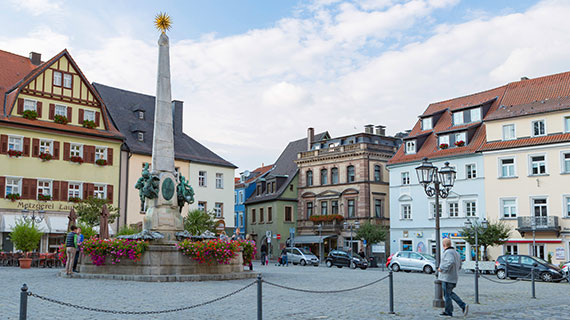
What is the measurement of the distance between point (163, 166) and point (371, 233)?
30.1 meters

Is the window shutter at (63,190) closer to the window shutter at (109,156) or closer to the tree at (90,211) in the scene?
the window shutter at (109,156)

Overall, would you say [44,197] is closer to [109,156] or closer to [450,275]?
[109,156]

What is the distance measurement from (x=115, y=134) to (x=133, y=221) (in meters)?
6.58

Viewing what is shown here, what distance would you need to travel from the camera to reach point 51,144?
41500 mm

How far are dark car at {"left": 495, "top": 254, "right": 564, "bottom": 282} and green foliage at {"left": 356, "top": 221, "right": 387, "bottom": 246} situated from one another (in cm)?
1894

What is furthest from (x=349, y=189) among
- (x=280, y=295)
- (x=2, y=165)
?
(x=280, y=295)

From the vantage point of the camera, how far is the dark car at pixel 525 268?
28078 millimetres

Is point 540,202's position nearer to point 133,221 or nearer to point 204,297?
point 133,221

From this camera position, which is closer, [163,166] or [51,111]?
[163,166]

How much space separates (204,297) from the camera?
14523 mm

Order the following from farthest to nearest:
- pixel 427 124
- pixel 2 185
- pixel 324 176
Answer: pixel 324 176
pixel 427 124
pixel 2 185

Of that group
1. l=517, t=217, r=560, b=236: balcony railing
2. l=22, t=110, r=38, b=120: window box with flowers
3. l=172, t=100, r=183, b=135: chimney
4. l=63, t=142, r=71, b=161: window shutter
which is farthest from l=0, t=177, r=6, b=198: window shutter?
l=517, t=217, r=560, b=236: balcony railing

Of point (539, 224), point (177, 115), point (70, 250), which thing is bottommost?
point (70, 250)

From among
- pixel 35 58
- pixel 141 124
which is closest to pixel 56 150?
pixel 35 58
